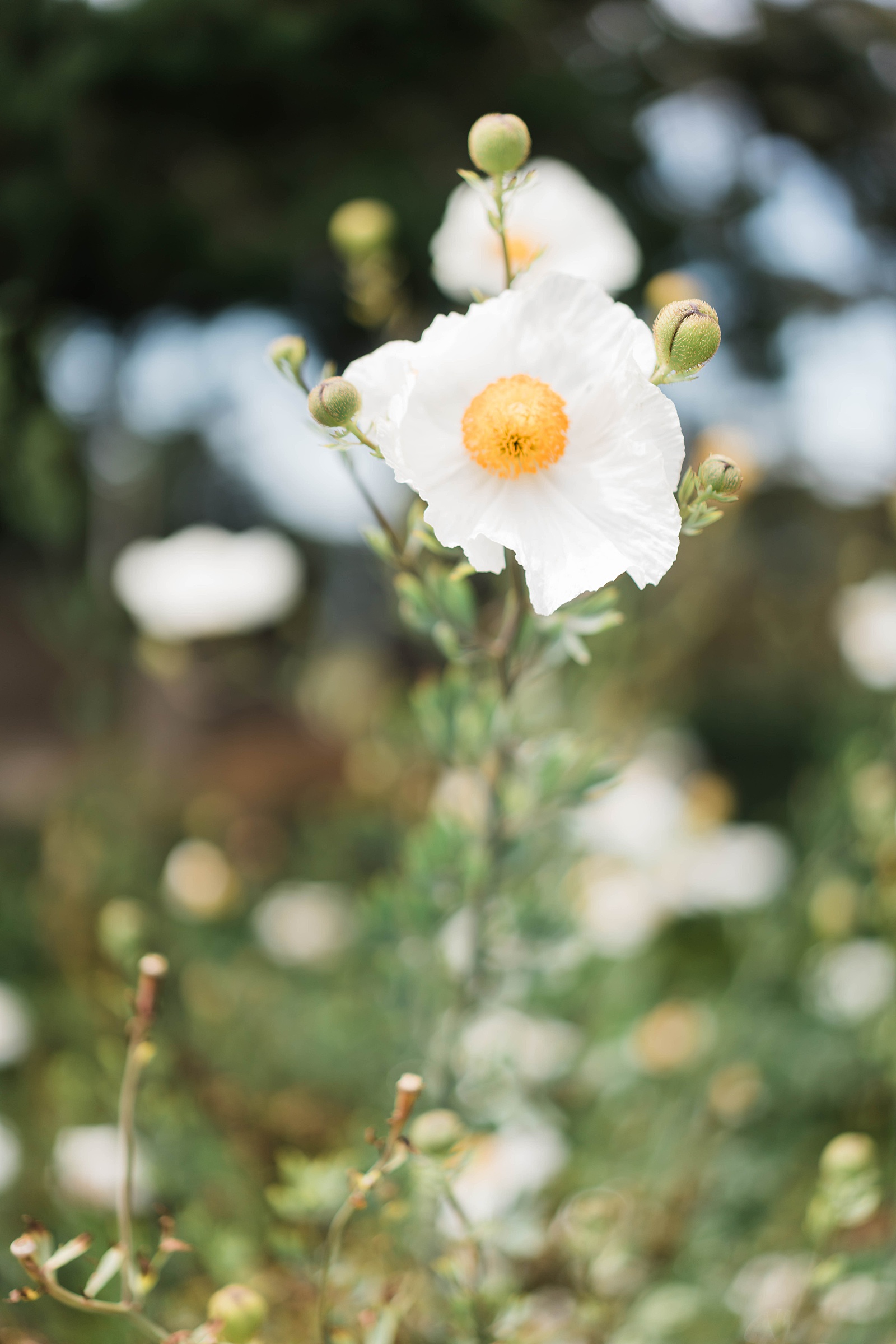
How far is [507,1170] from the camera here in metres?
0.85

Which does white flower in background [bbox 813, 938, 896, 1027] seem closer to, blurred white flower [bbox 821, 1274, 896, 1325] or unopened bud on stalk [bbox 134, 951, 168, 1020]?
blurred white flower [bbox 821, 1274, 896, 1325]

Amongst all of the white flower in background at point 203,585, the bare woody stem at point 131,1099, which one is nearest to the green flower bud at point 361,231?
the bare woody stem at point 131,1099

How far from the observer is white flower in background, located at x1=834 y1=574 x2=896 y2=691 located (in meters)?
1.27

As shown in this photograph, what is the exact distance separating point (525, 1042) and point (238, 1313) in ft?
2.02

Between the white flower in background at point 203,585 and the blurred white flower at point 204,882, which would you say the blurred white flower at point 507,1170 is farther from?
the white flower in background at point 203,585

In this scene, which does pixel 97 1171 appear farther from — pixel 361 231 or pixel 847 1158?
pixel 361 231

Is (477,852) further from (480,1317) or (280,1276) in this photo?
(280,1276)

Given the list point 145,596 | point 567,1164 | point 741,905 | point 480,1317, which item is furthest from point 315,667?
point 480,1317

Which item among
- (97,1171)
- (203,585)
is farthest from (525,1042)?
(203,585)

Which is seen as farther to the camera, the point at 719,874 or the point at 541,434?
the point at 719,874

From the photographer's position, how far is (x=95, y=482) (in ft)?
7.29

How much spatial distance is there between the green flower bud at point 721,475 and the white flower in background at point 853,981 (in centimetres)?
96

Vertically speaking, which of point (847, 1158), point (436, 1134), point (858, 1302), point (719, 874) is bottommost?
point (719, 874)

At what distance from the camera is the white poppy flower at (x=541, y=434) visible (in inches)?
14.8
